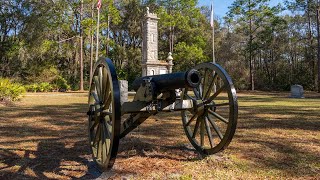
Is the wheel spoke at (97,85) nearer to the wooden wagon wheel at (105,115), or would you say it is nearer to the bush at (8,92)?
the wooden wagon wheel at (105,115)

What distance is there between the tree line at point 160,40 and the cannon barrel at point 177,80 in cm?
2508

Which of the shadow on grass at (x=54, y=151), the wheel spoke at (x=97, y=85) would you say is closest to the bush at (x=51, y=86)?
the shadow on grass at (x=54, y=151)

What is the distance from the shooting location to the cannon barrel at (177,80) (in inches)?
118

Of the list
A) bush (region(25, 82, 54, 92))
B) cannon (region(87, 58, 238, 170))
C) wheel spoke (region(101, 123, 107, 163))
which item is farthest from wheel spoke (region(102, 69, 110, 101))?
bush (region(25, 82, 54, 92))

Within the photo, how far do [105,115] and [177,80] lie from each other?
908 mm

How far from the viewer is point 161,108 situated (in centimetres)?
335

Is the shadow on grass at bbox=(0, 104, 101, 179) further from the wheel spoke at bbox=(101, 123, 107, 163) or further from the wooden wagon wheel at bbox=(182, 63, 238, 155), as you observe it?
the wooden wagon wheel at bbox=(182, 63, 238, 155)

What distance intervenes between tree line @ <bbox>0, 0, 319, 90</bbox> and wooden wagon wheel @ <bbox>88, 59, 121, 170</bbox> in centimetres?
2464

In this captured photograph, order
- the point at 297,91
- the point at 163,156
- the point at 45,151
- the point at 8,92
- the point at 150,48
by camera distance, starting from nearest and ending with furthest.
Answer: the point at 163,156, the point at 45,151, the point at 8,92, the point at 297,91, the point at 150,48

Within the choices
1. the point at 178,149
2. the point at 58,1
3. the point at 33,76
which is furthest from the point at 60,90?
the point at 178,149

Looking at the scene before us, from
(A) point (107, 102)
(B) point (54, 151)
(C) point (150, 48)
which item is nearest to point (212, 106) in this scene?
(A) point (107, 102)

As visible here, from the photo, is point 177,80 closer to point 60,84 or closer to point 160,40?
point 60,84

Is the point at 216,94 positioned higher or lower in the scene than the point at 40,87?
lower

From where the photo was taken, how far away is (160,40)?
119ft
